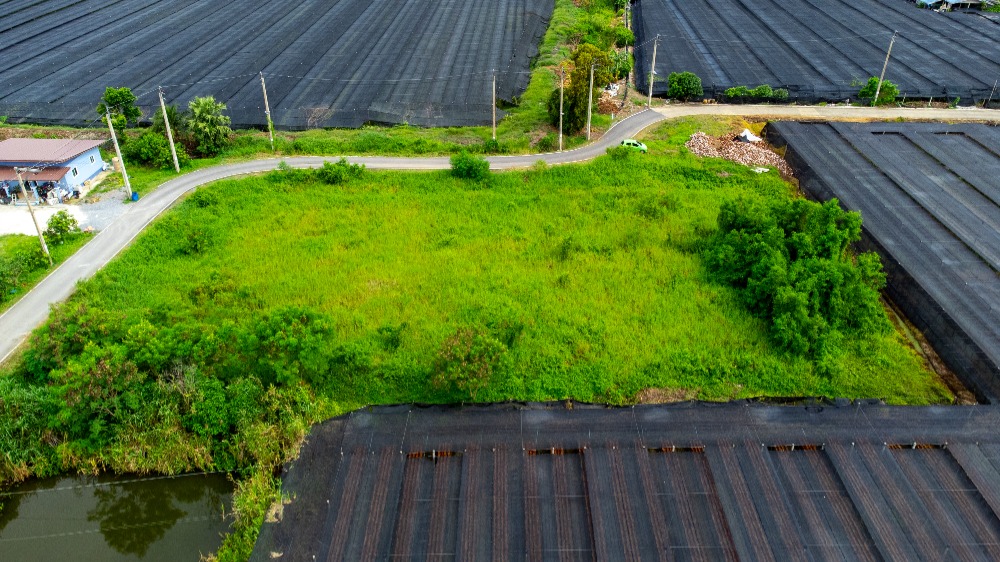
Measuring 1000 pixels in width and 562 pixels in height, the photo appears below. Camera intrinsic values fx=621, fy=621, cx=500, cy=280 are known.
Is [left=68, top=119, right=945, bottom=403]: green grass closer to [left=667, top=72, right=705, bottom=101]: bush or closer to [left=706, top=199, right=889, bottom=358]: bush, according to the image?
[left=706, top=199, right=889, bottom=358]: bush

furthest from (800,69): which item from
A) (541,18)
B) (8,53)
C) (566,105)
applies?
(8,53)

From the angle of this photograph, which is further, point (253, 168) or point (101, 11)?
point (101, 11)

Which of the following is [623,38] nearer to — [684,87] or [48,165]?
[684,87]

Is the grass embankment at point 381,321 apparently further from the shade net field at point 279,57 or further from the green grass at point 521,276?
the shade net field at point 279,57

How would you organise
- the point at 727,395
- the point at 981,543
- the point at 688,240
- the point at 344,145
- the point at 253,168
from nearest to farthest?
the point at 981,543 < the point at 727,395 < the point at 688,240 < the point at 253,168 < the point at 344,145

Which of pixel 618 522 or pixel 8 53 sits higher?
pixel 8 53

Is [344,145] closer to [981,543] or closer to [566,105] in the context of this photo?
[566,105]
